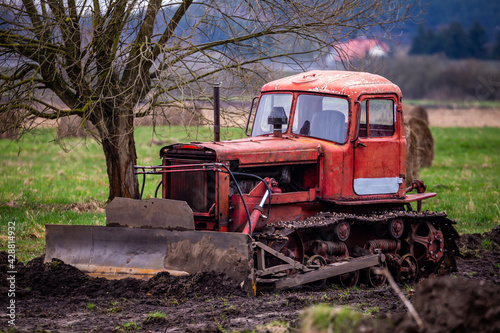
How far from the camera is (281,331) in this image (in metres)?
5.46

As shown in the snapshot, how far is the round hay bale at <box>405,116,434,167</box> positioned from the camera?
71.4 ft

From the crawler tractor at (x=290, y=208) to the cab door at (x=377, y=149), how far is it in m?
0.02

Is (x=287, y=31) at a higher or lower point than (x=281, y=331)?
higher

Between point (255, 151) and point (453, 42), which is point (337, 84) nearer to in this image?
point (255, 151)

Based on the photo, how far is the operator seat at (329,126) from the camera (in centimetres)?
861

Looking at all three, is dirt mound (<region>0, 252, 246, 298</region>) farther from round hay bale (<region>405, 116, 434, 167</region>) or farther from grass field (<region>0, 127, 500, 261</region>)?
round hay bale (<region>405, 116, 434, 167</region>)

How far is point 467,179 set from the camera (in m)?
18.6

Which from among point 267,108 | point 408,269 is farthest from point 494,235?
point 267,108

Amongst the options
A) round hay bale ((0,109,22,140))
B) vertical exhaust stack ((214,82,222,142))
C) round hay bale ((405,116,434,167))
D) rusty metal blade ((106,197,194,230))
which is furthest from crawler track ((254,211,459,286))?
round hay bale ((405,116,434,167))

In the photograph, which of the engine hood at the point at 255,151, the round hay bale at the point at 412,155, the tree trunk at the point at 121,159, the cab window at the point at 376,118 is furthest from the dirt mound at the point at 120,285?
the round hay bale at the point at 412,155

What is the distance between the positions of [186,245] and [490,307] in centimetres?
422

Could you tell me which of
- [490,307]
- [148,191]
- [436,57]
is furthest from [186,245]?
[436,57]

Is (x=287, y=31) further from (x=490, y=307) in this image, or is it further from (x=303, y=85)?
(x=490, y=307)

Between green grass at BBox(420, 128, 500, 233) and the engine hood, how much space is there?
4.89 metres
